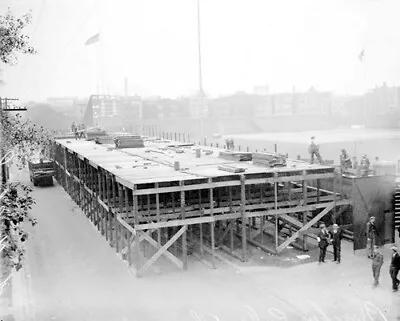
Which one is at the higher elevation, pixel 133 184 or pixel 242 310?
pixel 133 184

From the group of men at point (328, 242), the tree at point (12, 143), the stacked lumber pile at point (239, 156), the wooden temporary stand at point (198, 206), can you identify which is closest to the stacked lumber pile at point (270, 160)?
the wooden temporary stand at point (198, 206)

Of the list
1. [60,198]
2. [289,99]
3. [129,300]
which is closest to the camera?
[129,300]

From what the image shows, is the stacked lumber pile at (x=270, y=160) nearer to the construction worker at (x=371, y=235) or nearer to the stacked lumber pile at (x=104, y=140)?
the construction worker at (x=371, y=235)

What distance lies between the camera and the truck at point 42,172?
43.6 m

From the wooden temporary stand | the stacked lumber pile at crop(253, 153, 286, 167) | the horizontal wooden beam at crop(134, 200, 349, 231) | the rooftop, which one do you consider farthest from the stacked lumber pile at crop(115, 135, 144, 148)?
the horizontal wooden beam at crop(134, 200, 349, 231)

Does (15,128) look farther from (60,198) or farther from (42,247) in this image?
(60,198)

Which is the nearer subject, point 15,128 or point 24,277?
point 15,128

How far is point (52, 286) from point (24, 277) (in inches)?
65.6

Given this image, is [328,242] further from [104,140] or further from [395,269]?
[104,140]

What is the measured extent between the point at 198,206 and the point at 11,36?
967 centimetres

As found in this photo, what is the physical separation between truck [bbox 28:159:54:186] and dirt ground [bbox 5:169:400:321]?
22.5m

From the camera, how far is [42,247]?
2309cm

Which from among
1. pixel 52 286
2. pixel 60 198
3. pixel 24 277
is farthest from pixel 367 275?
pixel 60 198

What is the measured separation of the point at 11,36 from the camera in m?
12.9
